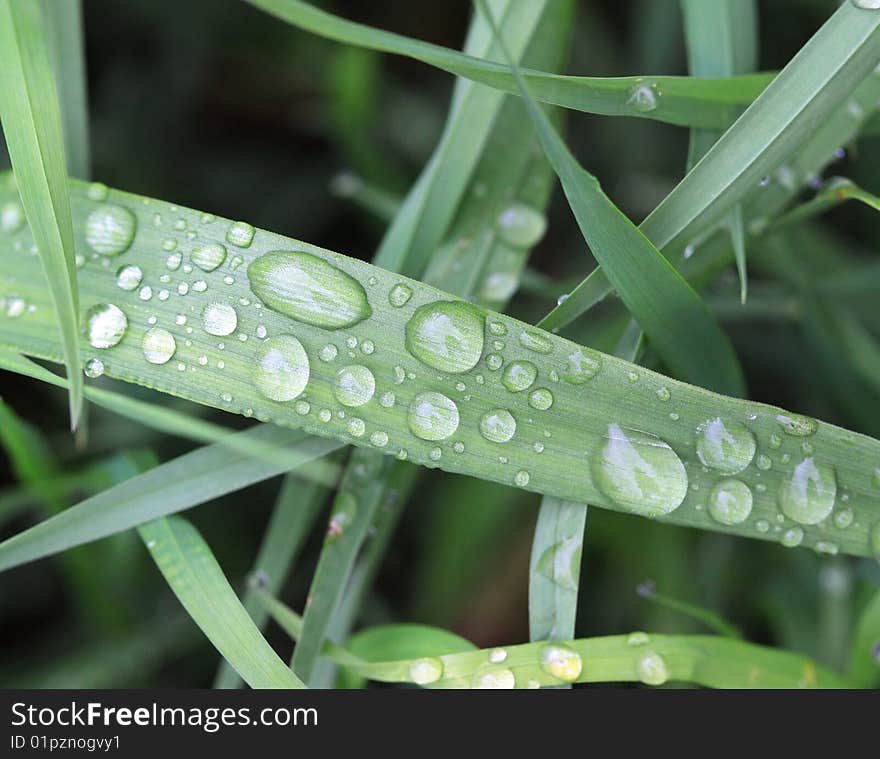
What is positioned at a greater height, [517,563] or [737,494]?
[517,563]

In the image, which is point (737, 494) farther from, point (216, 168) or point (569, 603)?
point (216, 168)

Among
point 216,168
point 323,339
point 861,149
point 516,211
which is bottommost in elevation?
point 323,339

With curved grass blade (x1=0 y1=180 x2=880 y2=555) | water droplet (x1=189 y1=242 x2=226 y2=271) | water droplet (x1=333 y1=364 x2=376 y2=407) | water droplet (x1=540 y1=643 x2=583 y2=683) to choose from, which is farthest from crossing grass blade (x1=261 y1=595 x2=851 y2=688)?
water droplet (x1=189 y1=242 x2=226 y2=271)

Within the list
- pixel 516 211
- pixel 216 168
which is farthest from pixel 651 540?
pixel 216 168

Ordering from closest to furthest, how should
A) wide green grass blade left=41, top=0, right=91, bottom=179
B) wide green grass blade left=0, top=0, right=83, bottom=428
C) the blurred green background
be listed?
wide green grass blade left=0, top=0, right=83, bottom=428 < wide green grass blade left=41, top=0, right=91, bottom=179 < the blurred green background

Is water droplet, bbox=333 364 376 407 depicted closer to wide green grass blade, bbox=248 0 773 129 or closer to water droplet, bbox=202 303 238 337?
water droplet, bbox=202 303 238 337

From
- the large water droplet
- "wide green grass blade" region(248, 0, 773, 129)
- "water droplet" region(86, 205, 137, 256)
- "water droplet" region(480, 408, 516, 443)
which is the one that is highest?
"wide green grass blade" region(248, 0, 773, 129)
